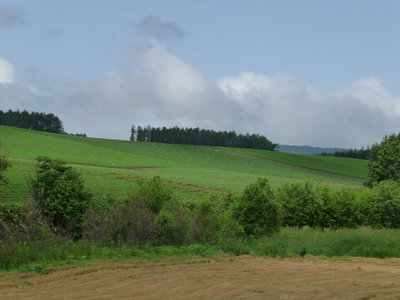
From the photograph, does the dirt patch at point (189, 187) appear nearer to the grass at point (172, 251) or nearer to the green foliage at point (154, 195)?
the green foliage at point (154, 195)

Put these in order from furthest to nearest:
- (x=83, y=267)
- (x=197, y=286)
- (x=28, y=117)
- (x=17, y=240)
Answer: (x=28, y=117)
(x=17, y=240)
(x=83, y=267)
(x=197, y=286)

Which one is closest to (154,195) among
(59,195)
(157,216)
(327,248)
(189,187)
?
(157,216)

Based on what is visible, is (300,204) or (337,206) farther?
(337,206)

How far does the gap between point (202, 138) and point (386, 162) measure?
111 m

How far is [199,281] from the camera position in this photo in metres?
10.7

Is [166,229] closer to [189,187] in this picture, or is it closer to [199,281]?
[199,281]

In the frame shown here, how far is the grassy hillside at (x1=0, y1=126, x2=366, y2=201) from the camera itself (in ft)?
133

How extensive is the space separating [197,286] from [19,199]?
23372 millimetres

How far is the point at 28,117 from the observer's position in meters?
153

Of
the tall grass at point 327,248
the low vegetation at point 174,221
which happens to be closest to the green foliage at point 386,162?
the low vegetation at point 174,221

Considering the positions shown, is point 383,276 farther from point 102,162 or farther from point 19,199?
point 102,162

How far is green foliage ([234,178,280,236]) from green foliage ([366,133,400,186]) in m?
33.4

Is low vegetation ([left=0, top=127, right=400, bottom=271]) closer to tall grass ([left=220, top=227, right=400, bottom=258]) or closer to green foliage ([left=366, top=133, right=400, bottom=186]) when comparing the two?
tall grass ([left=220, top=227, right=400, bottom=258])

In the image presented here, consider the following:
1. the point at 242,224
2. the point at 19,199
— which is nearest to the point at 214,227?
the point at 242,224
